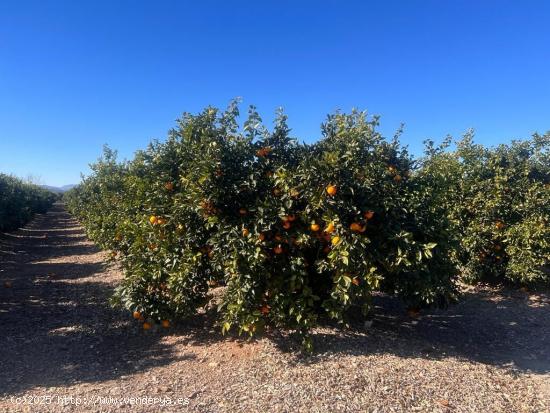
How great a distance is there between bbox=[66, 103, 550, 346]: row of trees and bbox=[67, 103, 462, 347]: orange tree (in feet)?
0.05

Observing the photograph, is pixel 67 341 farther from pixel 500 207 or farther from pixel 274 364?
pixel 500 207

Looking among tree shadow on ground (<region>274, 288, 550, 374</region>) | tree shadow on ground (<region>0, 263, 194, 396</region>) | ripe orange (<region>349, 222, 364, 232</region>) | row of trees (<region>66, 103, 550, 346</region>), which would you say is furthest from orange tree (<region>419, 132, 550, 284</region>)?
tree shadow on ground (<region>0, 263, 194, 396</region>)

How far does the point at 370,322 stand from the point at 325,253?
165cm

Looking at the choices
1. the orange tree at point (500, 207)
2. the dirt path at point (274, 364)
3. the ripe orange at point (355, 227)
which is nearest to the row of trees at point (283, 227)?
the ripe orange at point (355, 227)

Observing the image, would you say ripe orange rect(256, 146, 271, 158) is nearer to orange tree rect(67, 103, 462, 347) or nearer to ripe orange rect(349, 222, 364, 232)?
orange tree rect(67, 103, 462, 347)

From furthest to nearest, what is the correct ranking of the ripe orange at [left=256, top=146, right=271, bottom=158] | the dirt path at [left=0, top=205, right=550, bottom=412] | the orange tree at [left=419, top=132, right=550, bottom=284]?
the orange tree at [left=419, top=132, right=550, bottom=284] < the ripe orange at [left=256, top=146, right=271, bottom=158] < the dirt path at [left=0, top=205, right=550, bottom=412]

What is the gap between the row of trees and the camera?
3.79 m

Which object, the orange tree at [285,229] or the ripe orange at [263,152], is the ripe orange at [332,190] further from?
the ripe orange at [263,152]

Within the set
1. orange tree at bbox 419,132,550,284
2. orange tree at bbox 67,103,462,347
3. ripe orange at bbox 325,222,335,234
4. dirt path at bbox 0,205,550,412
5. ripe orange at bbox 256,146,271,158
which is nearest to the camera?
dirt path at bbox 0,205,550,412

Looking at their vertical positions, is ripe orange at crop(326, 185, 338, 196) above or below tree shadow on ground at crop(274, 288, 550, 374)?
above

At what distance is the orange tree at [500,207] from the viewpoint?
6797 millimetres

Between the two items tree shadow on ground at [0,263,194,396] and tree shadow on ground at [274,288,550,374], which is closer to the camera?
tree shadow on ground at [0,263,194,396]

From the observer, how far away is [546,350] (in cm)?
492

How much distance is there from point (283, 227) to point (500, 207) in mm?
5390
